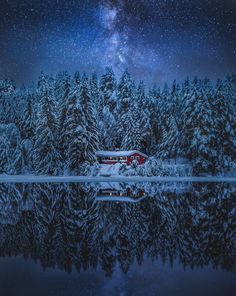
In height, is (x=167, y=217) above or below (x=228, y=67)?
below

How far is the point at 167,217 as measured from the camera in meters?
12.7

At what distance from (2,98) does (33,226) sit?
145ft

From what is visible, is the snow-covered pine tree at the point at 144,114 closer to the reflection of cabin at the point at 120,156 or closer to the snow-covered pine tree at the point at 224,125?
the reflection of cabin at the point at 120,156

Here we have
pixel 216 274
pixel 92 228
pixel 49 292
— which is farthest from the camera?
pixel 92 228

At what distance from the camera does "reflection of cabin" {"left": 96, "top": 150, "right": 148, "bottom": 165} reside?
44.9 m

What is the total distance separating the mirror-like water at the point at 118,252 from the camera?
567 cm

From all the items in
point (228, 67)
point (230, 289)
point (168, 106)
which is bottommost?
point (230, 289)

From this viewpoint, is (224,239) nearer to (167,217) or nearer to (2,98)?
(167,217)

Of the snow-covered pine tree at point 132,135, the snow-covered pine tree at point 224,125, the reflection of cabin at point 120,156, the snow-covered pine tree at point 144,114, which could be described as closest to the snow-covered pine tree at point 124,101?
the snow-covered pine tree at point 132,135

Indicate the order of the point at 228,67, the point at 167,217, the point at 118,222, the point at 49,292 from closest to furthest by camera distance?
the point at 49,292 → the point at 118,222 → the point at 167,217 → the point at 228,67

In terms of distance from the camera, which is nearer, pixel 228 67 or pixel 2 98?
pixel 228 67

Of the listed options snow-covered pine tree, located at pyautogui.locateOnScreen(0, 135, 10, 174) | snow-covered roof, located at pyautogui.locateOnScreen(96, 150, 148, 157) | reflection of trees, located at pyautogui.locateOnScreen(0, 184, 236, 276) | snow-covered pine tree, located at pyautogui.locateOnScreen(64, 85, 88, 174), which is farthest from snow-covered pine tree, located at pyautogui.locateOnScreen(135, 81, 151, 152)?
reflection of trees, located at pyautogui.locateOnScreen(0, 184, 236, 276)

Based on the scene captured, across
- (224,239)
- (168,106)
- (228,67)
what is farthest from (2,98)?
(224,239)

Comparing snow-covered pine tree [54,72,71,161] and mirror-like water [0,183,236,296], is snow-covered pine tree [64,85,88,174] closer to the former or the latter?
snow-covered pine tree [54,72,71,161]
